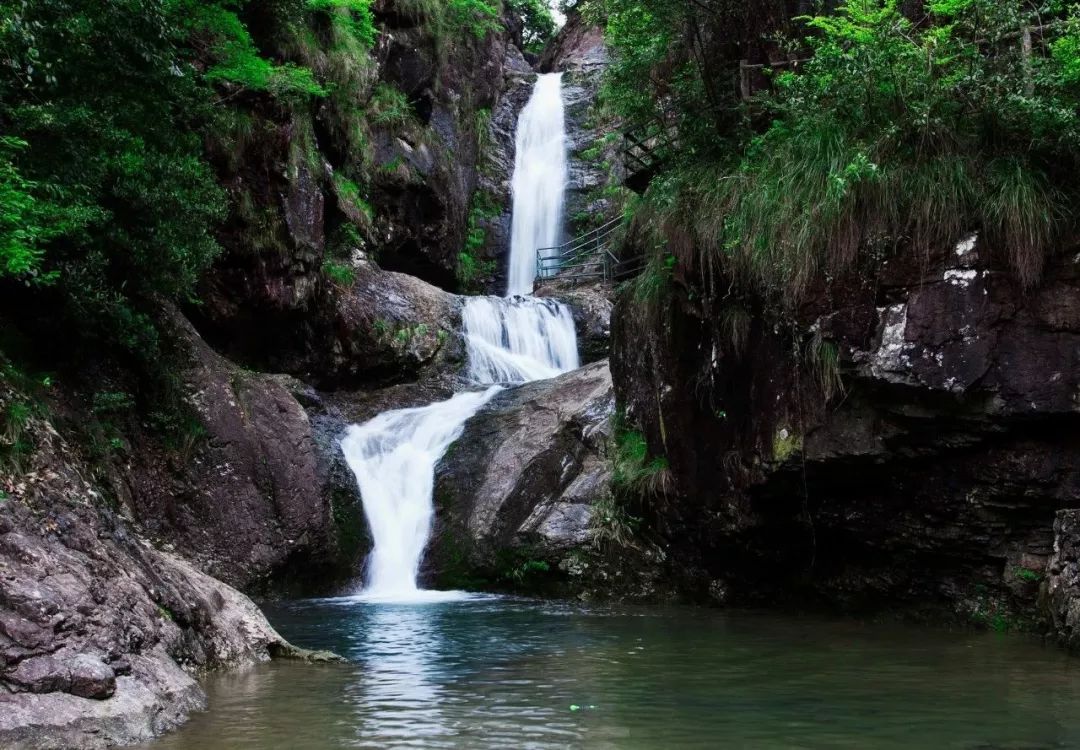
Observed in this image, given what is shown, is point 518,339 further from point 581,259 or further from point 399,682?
point 399,682

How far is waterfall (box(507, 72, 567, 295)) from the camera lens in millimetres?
26766

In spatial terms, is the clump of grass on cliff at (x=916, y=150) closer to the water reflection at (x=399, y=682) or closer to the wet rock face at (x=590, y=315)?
the water reflection at (x=399, y=682)

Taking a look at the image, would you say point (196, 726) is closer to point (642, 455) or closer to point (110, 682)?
point (110, 682)

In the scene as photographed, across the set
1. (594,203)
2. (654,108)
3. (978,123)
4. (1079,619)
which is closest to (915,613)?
(1079,619)

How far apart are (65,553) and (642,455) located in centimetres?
735

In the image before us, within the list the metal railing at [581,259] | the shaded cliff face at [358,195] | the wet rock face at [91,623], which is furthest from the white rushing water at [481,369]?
the wet rock face at [91,623]

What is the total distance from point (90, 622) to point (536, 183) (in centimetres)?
2400

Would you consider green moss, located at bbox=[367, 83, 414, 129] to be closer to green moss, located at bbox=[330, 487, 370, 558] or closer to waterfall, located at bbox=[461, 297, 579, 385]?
waterfall, located at bbox=[461, 297, 579, 385]

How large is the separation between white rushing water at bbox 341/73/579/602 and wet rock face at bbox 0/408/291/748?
4.97 m

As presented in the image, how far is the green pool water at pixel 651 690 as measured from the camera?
4953 mm

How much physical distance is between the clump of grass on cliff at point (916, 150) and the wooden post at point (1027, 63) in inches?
0.9

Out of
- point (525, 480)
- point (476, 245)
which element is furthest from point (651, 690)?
point (476, 245)

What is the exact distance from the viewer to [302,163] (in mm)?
16172

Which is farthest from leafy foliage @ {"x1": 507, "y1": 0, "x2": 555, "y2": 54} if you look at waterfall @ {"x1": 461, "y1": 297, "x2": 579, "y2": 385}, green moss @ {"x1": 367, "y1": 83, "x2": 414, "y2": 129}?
waterfall @ {"x1": 461, "y1": 297, "x2": 579, "y2": 385}
